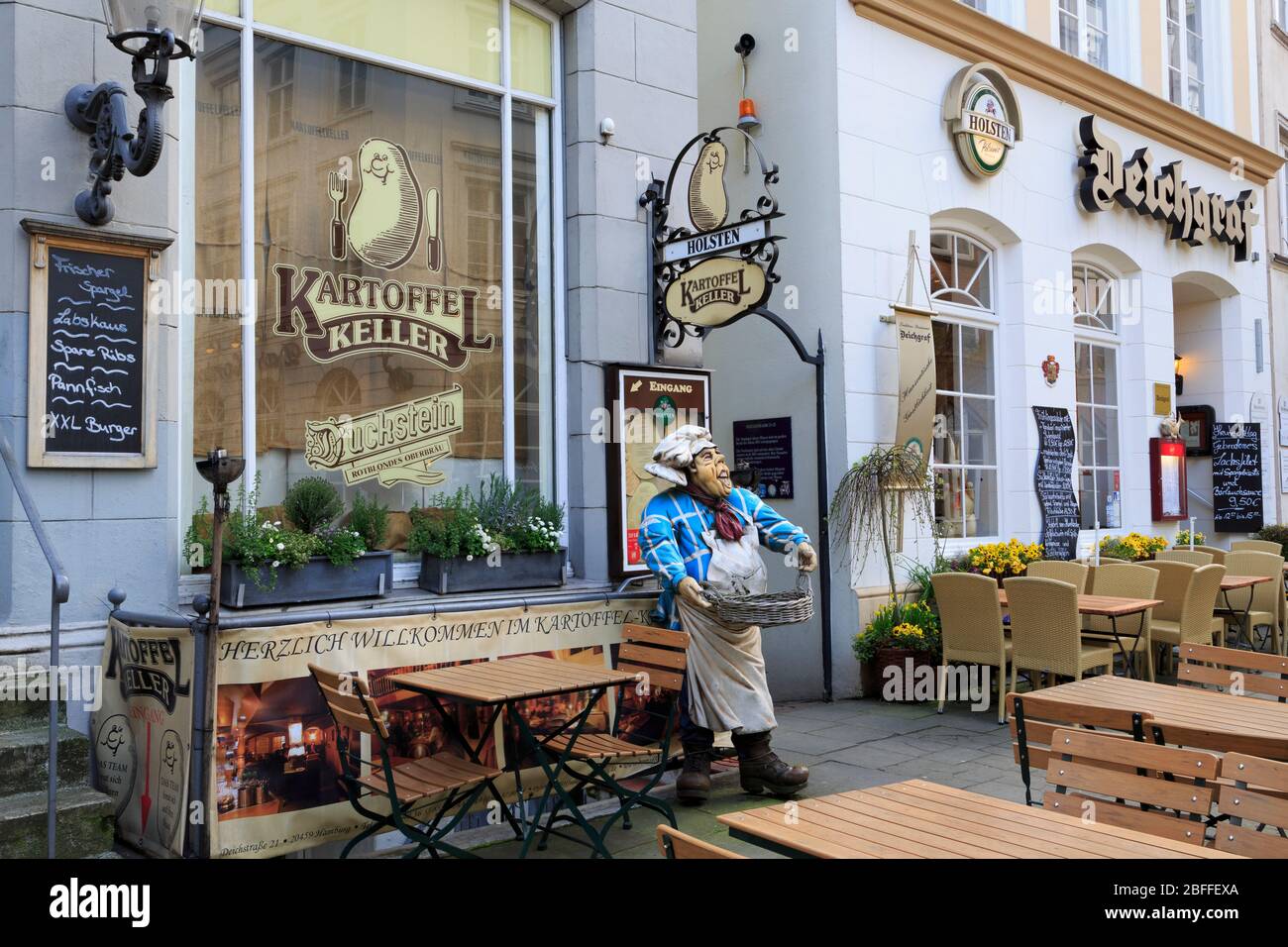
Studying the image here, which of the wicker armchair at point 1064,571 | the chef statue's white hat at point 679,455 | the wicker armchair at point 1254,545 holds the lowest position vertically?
the wicker armchair at point 1064,571

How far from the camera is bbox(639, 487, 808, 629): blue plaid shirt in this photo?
5.56 meters

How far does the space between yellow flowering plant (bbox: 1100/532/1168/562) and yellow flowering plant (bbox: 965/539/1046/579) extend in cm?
176

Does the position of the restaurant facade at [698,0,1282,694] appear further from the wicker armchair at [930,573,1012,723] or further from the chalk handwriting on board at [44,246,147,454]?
the chalk handwriting on board at [44,246,147,454]

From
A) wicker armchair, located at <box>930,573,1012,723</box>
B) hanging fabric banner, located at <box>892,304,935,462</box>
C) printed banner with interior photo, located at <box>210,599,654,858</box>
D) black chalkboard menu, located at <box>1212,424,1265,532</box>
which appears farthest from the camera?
black chalkboard menu, located at <box>1212,424,1265,532</box>

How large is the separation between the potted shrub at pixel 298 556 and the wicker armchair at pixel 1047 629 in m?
4.28

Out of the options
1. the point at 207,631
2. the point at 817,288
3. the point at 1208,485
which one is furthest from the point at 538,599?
the point at 1208,485

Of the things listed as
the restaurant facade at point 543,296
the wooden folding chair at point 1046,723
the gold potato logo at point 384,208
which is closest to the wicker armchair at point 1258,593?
the restaurant facade at point 543,296

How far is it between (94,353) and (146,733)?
1707 mm

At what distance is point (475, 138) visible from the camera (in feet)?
22.7

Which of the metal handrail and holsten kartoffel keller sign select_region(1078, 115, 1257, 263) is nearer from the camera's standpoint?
the metal handrail

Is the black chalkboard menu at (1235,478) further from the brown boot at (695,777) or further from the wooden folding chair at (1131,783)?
the wooden folding chair at (1131,783)

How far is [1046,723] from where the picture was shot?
4.05 metres

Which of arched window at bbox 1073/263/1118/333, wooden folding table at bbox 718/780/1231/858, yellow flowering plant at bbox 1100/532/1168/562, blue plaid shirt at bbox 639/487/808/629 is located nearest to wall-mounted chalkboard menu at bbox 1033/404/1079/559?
yellow flowering plant at bbox 1100/532/1168/562

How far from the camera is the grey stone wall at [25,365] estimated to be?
4.78 metres
